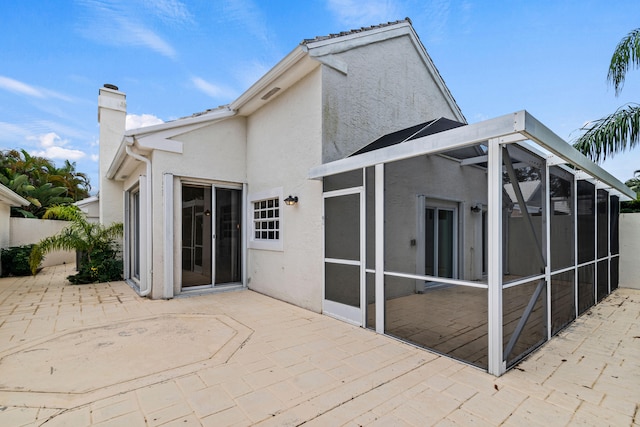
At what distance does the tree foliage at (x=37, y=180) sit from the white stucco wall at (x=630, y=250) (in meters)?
21.6

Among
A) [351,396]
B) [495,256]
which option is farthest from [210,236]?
[495,256]

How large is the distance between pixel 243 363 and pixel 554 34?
1150cm

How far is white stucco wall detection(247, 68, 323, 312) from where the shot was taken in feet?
17.9

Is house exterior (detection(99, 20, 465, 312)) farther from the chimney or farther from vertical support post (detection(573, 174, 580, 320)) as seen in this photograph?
vertical support post (detection(573, 174, 580, 320))

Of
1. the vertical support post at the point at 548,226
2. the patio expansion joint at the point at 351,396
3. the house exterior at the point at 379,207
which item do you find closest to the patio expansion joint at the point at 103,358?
the patio expansion joint at the point at 351,396

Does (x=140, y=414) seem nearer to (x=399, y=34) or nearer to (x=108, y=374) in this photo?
(x=108, y=374)

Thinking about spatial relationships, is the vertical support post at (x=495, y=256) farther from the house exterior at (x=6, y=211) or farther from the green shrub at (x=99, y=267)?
the house exterior at (x=6, y=211)

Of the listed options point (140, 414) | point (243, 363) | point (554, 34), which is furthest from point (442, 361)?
point (554, 34)

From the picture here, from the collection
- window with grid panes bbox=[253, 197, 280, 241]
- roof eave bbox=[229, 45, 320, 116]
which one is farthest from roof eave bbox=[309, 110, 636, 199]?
window with grid panes bbox=[253, 197, 280, 241]

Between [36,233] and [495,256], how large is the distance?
51.2 ft

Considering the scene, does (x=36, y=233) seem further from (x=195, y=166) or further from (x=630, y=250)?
(x=630, y=250)

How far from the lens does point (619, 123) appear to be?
7.80m

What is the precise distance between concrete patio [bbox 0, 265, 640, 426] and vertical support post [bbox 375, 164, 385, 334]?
0.29 m

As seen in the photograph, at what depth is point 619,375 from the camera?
3111mm
